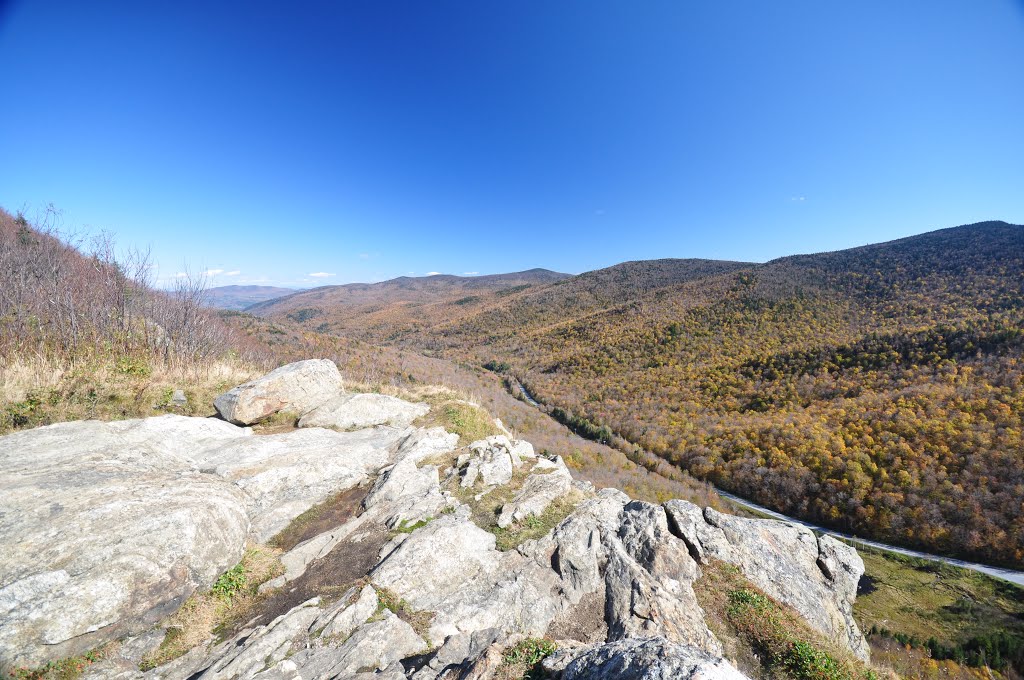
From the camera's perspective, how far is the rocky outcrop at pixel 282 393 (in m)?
10.8

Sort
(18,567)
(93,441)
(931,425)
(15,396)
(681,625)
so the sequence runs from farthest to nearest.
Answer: (931,425)
(15,396)
(93,441)
(681,625)
(18,567)

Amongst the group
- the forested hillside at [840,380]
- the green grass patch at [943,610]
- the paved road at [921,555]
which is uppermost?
the forested hillside at [840,380]

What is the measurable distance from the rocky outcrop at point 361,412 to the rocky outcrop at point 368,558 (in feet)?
3.06

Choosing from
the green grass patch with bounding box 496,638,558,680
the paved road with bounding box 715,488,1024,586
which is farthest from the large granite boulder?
the paved road with bounding box 715,488,1024,586

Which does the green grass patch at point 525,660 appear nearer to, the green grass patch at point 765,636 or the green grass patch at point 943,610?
the green grass patch at point 765,636

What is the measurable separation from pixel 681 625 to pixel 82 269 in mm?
26614

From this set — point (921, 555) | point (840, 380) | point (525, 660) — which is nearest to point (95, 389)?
point (525, 660)

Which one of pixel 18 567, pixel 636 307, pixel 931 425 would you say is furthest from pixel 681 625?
pixel 636 307

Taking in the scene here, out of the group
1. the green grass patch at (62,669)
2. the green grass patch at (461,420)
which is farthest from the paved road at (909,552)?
the green grass patch at (62,669)

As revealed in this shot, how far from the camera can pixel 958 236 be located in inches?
3150

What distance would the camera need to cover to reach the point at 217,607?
553 cm

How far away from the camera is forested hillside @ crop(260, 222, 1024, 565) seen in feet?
103

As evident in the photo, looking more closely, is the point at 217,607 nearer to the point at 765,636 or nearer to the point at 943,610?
the point at 765,636

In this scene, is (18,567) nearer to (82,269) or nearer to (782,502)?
(82,269)
